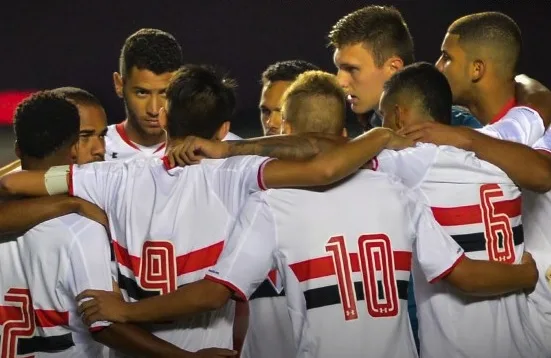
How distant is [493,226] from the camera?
3.30m

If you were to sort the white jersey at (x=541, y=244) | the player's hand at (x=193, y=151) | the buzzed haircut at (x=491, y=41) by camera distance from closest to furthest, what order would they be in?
the player's hand at (x=193, y=151) → the white jersey at (x=541, y=244) → the buzzed haircut at (x=491, y=41)

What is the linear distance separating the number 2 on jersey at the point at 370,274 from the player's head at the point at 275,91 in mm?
1165

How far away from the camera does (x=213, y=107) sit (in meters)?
3.21

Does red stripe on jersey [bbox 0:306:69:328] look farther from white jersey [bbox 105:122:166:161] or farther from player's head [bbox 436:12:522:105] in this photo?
player's head [bbox 436:12:522:105]

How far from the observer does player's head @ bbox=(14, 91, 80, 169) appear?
10.5ft

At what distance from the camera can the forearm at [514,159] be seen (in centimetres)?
328

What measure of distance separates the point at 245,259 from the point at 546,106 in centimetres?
131

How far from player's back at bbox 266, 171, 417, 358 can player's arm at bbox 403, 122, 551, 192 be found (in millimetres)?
246

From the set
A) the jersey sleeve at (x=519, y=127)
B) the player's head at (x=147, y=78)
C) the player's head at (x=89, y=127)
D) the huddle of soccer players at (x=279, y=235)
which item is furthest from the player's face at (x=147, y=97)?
the jersey sleeve at (x=519, y=127)

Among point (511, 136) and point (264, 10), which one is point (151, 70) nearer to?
point (511, 136)

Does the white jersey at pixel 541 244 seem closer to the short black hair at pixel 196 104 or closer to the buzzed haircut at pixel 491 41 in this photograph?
the buzzed haircut at pixel 491 41

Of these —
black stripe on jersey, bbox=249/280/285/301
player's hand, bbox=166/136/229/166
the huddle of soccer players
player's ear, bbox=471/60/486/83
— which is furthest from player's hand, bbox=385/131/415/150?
player's ear, bbox=471/60/486/83

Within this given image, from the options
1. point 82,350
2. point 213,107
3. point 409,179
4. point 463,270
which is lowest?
point 82,350

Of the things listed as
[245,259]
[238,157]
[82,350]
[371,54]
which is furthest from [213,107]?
[371,54]
